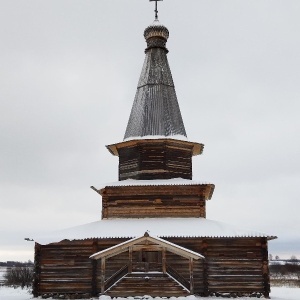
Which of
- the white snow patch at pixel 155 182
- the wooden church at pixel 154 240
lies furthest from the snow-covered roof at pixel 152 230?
the white snow patch at pixel 155 182

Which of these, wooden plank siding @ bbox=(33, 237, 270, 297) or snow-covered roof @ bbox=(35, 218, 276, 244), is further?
wooden plank siding @ bbox=(33, 237, 270, 297)

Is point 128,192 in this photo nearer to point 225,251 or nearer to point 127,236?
point 127,236

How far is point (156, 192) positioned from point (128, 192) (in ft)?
4.71

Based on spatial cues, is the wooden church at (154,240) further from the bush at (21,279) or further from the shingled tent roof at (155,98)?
the bush at (21,279)

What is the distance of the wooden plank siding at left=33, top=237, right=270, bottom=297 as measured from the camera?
66.9ft

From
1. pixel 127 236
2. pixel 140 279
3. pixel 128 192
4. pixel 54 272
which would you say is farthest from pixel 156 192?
pixel 54 272

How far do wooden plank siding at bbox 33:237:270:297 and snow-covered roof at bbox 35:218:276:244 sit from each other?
0.48 metres

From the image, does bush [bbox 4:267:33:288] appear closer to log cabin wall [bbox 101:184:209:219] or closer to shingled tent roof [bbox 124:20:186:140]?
log cabin wall [bbox 101:184:209:219]

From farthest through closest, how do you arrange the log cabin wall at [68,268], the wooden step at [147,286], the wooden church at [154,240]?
1. the log cabin wall at [68,268]
2. the wooden church at [154,240]
3. the wooden step at [147,286]

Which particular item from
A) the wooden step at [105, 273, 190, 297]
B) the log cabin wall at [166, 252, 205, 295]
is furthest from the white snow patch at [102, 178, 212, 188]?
the wooden step at [105, 273, 190, 297]

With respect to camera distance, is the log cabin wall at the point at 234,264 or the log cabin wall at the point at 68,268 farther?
the log cabin wall at the point at 68,268

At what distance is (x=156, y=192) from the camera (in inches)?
878

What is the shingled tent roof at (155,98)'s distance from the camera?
23391 mm

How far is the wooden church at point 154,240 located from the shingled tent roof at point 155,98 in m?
0.07
